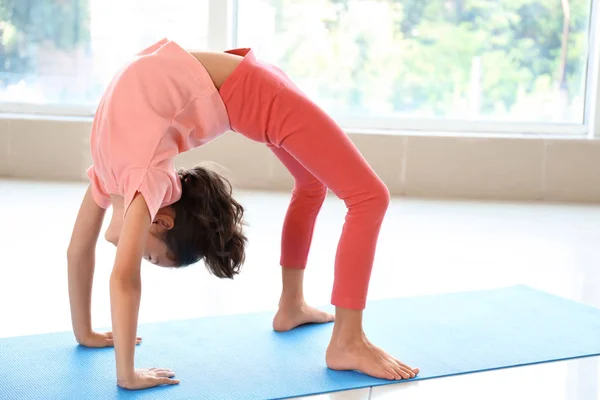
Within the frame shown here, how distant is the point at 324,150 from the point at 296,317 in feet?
1.76

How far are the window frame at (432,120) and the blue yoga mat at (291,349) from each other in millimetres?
2643

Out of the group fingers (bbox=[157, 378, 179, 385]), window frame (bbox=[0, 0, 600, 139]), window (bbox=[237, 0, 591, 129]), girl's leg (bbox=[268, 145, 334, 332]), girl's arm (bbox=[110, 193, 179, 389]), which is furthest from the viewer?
window (bbox=[237, 0, 591, 129])

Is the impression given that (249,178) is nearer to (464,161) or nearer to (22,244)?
(464,161)

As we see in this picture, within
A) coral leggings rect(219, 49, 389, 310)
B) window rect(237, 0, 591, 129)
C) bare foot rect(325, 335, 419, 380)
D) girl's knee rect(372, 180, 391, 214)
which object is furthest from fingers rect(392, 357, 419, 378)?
window rect(237, 0, 591, 129)

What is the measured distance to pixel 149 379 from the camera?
1.66 m

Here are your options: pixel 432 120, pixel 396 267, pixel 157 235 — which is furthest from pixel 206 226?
pixel 432 120

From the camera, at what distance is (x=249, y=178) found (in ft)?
15.7

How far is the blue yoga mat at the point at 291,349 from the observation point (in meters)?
1.67

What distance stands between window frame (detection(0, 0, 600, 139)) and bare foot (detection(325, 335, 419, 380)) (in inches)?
121

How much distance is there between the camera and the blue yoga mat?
167cm

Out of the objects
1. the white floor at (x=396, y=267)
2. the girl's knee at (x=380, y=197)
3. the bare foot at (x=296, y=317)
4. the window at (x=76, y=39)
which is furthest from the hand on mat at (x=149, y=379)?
the window at (x=76, y=39)

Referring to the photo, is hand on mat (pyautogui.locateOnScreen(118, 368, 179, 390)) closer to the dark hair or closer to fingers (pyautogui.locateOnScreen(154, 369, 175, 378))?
fingers (pyautogui.locateOnScreen(154, 369, 175, 378))

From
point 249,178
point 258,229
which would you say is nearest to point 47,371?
point 258,229

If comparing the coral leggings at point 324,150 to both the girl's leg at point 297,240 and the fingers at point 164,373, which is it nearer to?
the girl's leg at point 297,240
